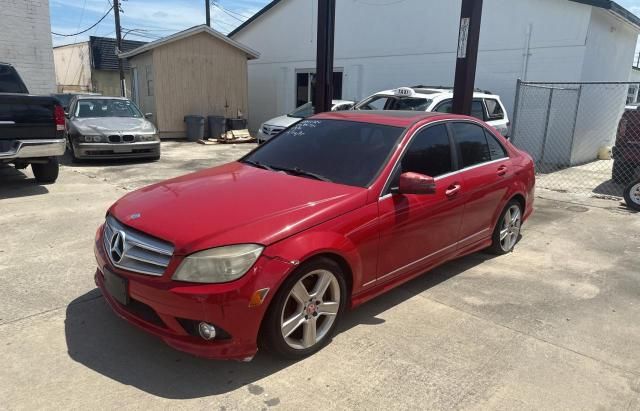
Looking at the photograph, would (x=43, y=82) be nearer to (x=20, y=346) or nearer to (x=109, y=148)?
(x=109, y=148)

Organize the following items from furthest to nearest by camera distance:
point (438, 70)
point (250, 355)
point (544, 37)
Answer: point (438, 70) < point (544, 37) < point (250, 355)

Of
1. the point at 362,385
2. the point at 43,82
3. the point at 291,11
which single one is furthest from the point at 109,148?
the point at 291,11

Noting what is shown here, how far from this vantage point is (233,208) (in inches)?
116

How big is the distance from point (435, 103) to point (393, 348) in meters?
6.40

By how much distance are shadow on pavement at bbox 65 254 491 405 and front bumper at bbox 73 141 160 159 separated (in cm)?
702

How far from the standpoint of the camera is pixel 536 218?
6848 mm

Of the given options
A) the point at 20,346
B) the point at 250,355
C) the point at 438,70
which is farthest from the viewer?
the point at 438,70

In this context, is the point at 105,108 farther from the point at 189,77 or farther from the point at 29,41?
the point at 189,77

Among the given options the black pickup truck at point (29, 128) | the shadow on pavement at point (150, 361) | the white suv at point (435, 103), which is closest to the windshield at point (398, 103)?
the white suv at point (435, 103)

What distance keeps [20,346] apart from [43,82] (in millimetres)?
12582

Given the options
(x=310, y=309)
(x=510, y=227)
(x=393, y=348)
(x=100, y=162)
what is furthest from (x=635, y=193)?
→ (x=100, y=162)

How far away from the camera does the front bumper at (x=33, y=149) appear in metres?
6.66

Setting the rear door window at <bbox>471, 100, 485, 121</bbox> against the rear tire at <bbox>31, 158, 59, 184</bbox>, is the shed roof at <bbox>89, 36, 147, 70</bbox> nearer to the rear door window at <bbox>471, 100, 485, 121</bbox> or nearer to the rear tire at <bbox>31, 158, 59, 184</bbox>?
the rear tire at <bbox>31, 158, 59, 184</bbox>

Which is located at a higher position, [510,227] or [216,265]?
[216,265]
